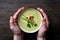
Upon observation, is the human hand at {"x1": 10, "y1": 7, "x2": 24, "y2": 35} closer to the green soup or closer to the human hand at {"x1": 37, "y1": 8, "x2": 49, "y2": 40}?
the green soup

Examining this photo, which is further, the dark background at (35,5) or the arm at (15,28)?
the dark background at (35,5)

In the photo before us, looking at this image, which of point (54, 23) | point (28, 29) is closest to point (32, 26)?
point (28, 29)

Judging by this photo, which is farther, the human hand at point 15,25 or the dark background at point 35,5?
the dark background at point 35,5

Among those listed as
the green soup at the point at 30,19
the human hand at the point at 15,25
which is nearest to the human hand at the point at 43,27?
the green soup at the point at 30,19

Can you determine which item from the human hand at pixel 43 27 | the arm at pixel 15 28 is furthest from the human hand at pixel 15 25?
the human hand at pixel 43 27

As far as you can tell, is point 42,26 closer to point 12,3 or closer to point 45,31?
point 45,31

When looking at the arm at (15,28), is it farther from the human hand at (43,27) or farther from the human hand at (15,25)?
the human hand at (43,27)

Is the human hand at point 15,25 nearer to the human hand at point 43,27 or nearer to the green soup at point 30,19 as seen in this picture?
the green soup at point 30,19
